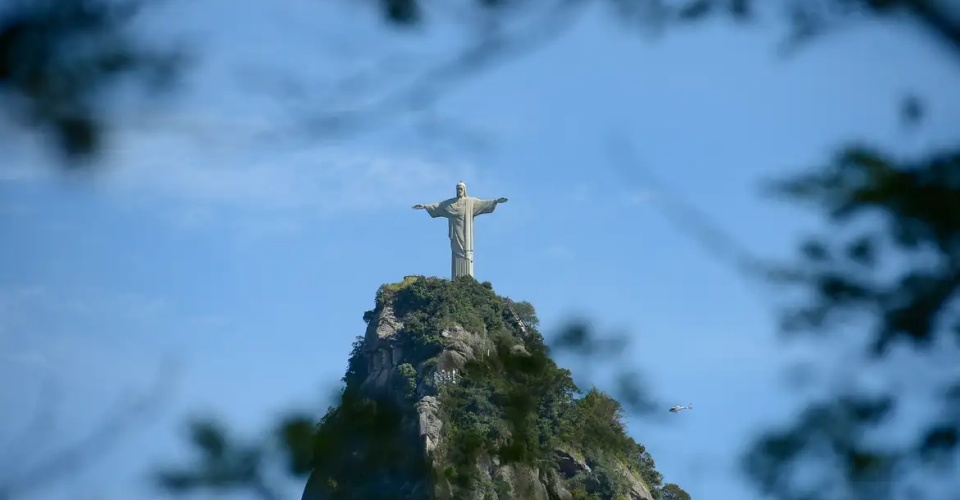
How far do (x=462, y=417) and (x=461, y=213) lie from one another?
36.8 feet

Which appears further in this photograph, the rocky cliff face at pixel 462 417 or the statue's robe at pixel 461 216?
the statue's robe at pixel 461 216

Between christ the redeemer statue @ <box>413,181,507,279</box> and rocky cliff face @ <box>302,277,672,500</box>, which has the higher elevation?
christ the redeemer statue @ <box>413,181,507,279</box>

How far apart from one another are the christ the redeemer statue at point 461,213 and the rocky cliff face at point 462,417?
66 centimetres

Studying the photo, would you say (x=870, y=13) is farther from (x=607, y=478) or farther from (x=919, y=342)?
(x=607, y=478)

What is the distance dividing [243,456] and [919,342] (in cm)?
307

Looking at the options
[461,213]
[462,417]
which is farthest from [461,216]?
[462,417]

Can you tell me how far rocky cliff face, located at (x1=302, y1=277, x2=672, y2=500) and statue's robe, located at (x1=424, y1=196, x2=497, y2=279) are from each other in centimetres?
59

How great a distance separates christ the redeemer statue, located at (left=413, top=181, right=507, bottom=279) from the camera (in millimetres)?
29969

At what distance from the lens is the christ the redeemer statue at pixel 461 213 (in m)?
30.0

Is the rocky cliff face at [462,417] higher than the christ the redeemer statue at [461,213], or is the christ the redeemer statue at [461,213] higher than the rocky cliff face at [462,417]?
the christ the redeemer statue at [461,213]

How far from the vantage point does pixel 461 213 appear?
29953 mm

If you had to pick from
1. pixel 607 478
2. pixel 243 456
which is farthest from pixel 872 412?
pixel 607 478

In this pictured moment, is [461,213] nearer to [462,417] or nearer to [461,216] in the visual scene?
[461,216]

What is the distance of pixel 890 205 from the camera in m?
5.31
